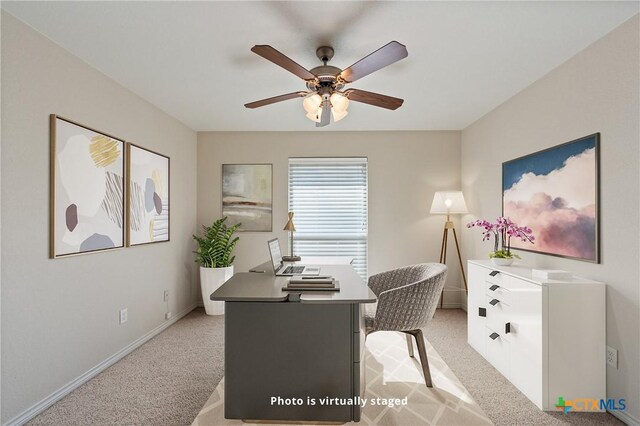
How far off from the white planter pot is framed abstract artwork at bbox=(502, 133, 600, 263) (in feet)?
10.9

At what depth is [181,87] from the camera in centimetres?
299

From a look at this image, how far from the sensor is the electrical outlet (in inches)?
79.9

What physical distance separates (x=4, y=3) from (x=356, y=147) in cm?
358

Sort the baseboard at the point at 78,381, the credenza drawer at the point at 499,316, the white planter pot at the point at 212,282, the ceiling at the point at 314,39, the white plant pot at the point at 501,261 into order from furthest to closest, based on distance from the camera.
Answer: the white planter pot at the point at 212,282 < the white plant pot at the point at 501,261 < the credenza drawer at the point at 499,316 < the baseboard at the point at 78,381 < the ceiling at the point at 314,39

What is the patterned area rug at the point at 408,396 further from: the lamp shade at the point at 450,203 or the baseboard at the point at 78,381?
the lamp shade at the point at 450,203

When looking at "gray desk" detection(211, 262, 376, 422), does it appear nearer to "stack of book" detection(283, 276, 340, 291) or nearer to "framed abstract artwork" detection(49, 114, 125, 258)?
"stack of book" detection(283, 276, 340, 291)

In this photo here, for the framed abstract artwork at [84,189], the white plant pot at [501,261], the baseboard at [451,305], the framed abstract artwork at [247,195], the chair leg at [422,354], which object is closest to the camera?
the framed abstract artwork at [84,189]

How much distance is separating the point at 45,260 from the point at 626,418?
152 inches

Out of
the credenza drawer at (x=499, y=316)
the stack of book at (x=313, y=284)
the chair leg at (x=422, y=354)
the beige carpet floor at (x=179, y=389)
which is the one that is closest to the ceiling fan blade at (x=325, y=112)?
the stack of book at (x=313, y=284)

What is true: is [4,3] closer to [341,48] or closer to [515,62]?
[341,48]

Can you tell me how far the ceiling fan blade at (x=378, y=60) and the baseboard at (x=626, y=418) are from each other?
2.54 metres

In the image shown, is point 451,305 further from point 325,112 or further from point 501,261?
point 325,112

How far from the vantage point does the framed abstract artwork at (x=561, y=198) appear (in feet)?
7.30

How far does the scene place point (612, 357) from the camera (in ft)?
6.75
